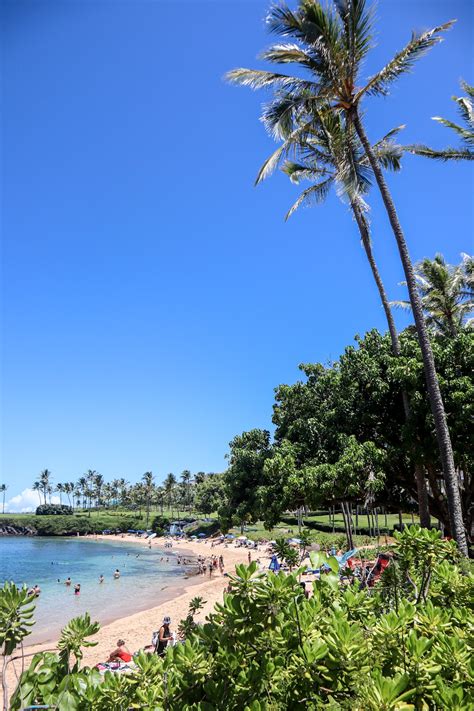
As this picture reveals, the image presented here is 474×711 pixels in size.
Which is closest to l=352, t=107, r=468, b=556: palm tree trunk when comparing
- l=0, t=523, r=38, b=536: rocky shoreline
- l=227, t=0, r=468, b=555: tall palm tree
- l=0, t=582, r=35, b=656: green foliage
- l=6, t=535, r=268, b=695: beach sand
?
l=227, t=0, r=468, b=555: tall palm tree

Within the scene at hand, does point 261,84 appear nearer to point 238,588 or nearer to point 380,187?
point 380,187

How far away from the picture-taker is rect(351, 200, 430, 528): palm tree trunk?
447 inches

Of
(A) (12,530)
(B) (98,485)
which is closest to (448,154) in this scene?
(A) (12,530)

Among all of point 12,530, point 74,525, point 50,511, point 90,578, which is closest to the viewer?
point 90,578

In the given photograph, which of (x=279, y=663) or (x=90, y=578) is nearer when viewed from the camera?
(x=279, y=663)

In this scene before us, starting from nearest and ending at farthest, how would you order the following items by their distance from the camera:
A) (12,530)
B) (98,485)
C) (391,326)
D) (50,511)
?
1. (391,326)
2. (12,530)
3. (50,511)
4. (98,485)

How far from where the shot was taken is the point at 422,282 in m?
24.0

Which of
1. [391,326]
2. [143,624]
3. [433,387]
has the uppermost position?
[391,326]

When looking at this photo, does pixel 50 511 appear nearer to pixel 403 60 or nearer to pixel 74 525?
pixel 74 525

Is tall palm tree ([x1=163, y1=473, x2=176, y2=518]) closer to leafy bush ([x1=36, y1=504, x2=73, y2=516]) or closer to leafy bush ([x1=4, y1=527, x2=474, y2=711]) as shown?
leafy bush ([x1=36, y1=504, x2=73, y2=516])

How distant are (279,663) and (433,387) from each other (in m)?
8.18

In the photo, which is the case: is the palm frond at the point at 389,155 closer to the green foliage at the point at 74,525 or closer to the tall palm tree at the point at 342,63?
the tall palm tree at the point at 342,63

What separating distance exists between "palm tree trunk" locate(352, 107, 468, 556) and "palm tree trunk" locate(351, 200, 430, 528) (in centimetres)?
197

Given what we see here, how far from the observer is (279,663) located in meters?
2.52
